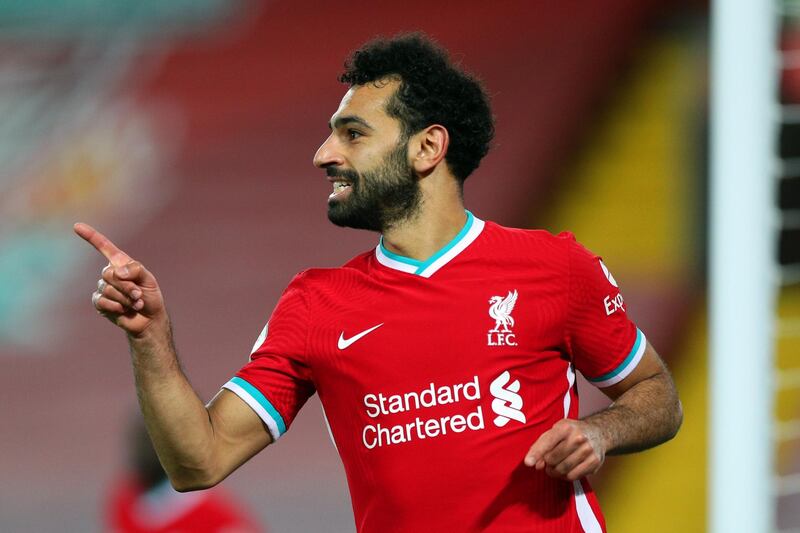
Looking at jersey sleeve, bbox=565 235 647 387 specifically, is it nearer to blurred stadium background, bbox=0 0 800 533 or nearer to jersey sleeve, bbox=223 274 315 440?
jersey sleeve, bbox=223 274 315 440

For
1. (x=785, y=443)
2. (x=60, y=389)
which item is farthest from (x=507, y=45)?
(x=60, y=389)

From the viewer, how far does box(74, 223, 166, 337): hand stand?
2.14 meters

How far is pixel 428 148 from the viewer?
261 centimetres

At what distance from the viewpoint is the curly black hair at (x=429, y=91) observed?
2.61 metres

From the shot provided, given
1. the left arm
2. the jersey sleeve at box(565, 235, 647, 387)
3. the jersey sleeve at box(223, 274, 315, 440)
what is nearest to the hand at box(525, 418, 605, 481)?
the left arm

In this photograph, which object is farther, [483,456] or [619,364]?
[619,364]

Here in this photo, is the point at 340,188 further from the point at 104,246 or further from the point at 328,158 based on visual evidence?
the point at 104,246

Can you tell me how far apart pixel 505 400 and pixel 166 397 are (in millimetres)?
610

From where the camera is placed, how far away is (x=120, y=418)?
5.78 m

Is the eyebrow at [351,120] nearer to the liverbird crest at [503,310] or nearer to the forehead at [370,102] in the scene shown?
the forehead at [370,102]

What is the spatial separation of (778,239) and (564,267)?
3.54m

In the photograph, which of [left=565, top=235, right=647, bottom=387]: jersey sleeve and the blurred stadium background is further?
the blurred stadium background

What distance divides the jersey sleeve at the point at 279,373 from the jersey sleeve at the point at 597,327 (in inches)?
Result: 20.2

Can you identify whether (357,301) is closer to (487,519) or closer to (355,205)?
(355,205)
